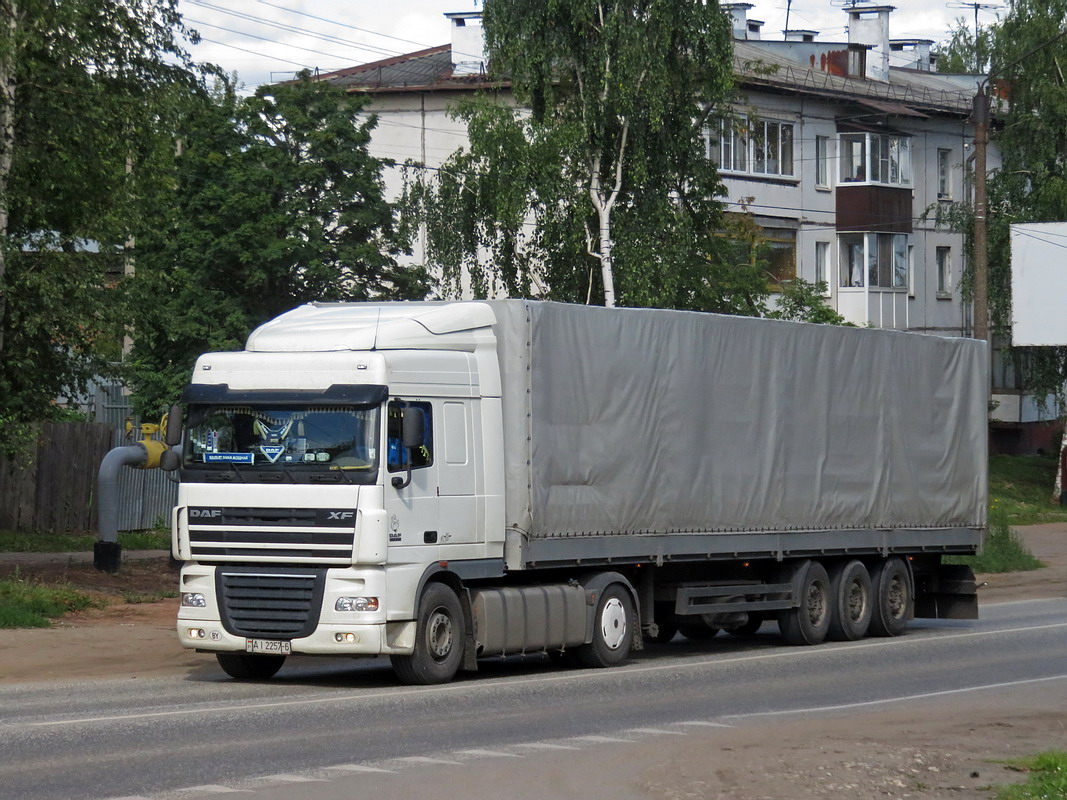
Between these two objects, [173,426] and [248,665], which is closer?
[173,426]

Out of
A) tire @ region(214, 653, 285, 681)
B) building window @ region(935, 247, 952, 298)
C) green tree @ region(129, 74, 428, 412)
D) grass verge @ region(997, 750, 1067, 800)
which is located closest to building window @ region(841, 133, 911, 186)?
building window @ region(935, 247, 952, 298)

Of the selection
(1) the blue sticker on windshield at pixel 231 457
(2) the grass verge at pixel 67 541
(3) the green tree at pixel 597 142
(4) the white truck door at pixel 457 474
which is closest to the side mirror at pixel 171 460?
(1) the blue sticker on windshield at pixel 231 457

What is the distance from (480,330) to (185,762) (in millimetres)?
6129

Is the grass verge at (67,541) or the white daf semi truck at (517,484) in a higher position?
the white daf semi truck at (517,484)

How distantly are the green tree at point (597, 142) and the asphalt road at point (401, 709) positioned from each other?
59.1ft

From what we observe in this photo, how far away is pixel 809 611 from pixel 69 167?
10.2 m

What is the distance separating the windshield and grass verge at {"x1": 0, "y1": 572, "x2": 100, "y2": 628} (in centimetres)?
534

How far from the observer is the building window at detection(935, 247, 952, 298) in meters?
60.0

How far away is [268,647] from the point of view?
14469 millimetres

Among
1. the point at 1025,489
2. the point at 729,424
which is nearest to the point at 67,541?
the point at 729,424

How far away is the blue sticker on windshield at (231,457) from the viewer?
14719 mm

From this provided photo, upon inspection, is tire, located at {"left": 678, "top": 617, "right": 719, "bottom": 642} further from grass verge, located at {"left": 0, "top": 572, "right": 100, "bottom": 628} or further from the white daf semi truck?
grass verge, located at {"left": 0, "top": 572, "right": 100, "bottom": 628}

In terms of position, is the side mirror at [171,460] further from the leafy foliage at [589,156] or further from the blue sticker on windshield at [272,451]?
the leafy foliage at [589,156]

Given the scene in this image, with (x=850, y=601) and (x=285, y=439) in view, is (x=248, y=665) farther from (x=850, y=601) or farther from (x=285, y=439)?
(x=850, y=601)
